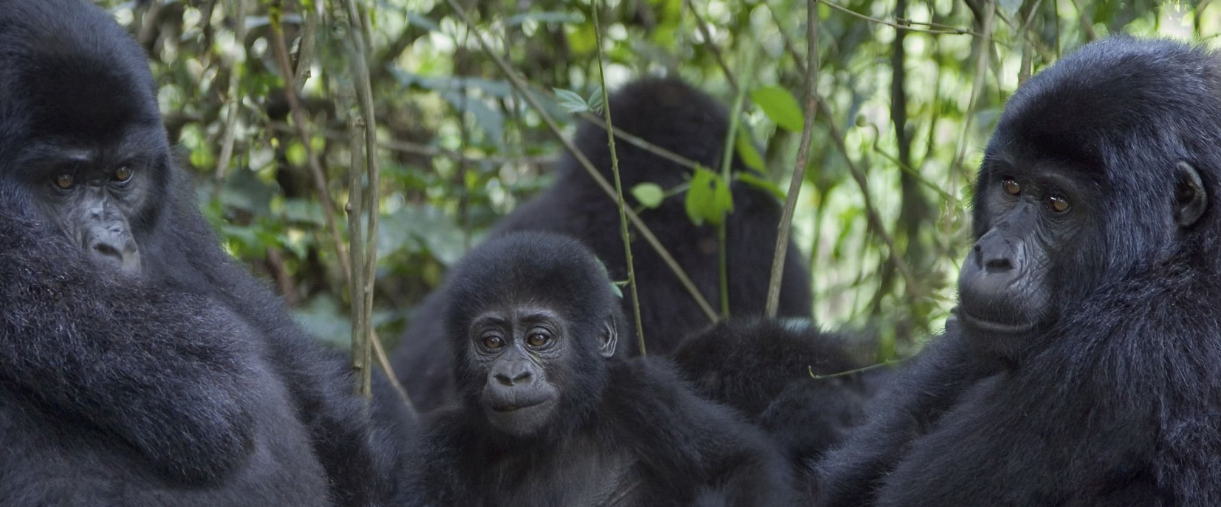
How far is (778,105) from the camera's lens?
389cm

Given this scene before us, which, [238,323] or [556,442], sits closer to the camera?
[238,323]

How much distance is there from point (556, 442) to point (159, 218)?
3.77 ft

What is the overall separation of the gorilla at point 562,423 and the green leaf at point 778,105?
2.87ft

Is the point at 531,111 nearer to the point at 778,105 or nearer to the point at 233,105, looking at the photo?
the point at 778,105

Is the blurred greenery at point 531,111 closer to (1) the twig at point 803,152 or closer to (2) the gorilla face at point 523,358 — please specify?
(1) the twig at point 803,152

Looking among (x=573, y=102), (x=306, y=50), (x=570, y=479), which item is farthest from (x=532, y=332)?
(x=306, y=50)

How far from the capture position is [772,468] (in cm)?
326

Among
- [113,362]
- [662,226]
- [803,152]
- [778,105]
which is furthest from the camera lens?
[662,226]

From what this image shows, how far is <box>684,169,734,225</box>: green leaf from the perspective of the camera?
4.07 metres

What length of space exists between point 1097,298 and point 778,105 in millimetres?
1595

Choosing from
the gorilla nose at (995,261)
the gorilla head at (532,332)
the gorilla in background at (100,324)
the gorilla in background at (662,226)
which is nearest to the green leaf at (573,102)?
the gorilla head at (532,332)

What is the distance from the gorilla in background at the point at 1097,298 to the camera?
2.31 meters

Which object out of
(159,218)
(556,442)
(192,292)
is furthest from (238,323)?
(556,442)

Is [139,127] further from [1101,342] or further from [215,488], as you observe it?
[1101,342]
